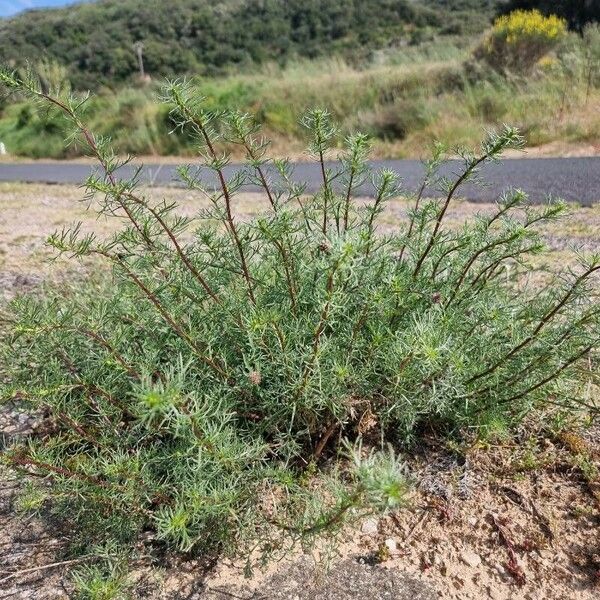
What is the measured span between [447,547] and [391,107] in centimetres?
1164

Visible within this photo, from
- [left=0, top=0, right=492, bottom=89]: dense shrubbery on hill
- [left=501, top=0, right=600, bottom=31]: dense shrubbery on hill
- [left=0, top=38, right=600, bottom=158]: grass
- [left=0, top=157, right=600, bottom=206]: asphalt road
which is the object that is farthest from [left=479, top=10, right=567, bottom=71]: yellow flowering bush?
[left=0, top=0, right=492, bottom=89]: dense shrubbery on hill

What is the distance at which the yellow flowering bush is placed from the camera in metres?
13.0

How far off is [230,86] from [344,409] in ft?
57.2

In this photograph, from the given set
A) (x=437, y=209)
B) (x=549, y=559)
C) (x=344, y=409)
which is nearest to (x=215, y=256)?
(x=344, y=409)

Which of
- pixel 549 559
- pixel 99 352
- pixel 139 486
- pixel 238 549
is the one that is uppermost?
pixel 99 352

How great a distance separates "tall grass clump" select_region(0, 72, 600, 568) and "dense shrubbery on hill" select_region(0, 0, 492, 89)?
96.6 ft

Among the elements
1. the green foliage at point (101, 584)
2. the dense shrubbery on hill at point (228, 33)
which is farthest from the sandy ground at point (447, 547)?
the dense shrubbery on hill at point (228, 33)

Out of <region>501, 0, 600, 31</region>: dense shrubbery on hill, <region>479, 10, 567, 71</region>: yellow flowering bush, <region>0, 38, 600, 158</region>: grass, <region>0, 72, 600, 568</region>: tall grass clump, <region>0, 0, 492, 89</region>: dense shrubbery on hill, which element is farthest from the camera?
<region>0, 0, 492, 89</region>: dense shrubbery on hill

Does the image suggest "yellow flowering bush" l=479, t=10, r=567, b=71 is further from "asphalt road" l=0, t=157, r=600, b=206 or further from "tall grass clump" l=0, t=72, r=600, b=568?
"tall grass clump" l=0, t=72, r=600, b=568

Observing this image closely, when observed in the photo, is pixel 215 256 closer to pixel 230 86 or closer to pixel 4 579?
pixel 4 579

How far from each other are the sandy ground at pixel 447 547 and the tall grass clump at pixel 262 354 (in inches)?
3.5

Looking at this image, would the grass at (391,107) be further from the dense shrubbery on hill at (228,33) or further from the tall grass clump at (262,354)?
the dense shrubbery on hill at (228,33)

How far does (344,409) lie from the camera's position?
5.60 ft

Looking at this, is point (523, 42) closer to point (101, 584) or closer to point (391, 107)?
point (391, 107)
